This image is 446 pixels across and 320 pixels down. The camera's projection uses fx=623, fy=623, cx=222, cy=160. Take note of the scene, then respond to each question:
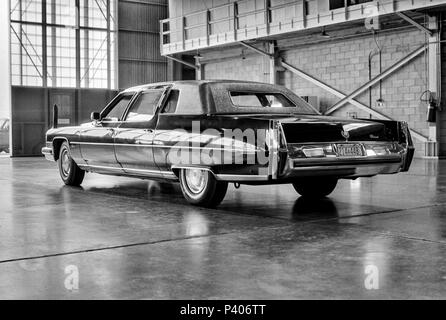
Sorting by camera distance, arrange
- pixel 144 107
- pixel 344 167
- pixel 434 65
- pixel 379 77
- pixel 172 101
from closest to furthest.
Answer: pixel 344 167 → pixel 172 101 → pixel 144 107 → pixel 434 65 → pixel 379 77

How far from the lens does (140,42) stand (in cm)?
3086

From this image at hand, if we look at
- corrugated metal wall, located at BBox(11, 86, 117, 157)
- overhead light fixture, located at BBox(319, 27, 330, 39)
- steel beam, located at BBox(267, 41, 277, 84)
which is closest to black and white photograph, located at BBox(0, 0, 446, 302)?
overhead light fixture, located at BBox(319, 27, 330, 39)

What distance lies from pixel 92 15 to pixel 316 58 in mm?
11440

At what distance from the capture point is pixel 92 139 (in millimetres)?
8984

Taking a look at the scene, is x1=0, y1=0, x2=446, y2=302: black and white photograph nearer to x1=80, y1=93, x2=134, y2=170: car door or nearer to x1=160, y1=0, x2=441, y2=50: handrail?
x1=80, y1=93, x2=134, y2=170: car door

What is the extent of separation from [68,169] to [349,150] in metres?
5.12

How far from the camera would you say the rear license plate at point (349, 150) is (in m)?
6.60

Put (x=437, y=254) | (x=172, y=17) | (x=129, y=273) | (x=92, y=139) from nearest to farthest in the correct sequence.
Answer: (x=129, y=273), (x=437, y=254), (x=92, y=139), (x=172, y=17)

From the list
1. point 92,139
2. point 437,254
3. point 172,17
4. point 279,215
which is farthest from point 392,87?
point 437,254

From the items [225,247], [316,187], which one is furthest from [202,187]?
[225,247]

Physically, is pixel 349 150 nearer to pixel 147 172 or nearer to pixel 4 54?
pixel 147 172

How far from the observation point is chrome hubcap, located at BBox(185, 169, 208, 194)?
7.25 m

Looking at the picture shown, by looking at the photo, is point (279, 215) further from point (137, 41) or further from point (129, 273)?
point (137, 41)

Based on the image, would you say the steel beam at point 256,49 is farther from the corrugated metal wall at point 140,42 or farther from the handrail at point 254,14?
the corrugated metal wall at point 140,42
